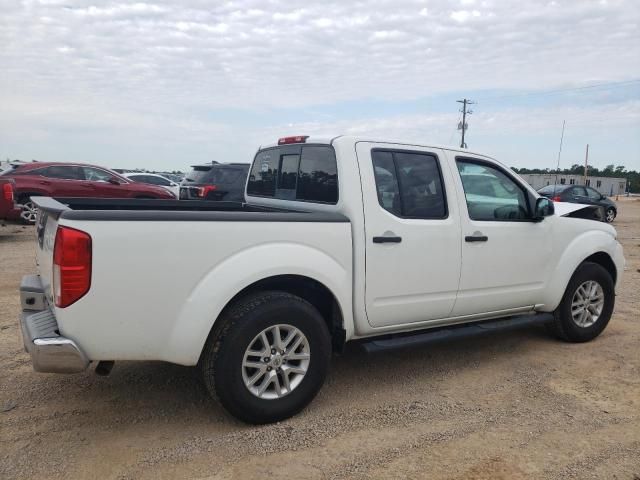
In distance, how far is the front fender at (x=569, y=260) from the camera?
4.84m

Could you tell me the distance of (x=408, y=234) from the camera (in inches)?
153

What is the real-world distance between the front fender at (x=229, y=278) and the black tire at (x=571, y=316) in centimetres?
273

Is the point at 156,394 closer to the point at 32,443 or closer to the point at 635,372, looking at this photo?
the point at 32,443

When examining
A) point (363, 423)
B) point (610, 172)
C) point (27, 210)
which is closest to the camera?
point (363, 423)

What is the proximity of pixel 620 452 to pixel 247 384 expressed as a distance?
87.7 inches

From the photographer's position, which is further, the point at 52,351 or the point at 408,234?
the point at 408,234

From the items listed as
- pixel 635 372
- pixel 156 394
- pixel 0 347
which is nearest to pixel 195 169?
pixel 0 347

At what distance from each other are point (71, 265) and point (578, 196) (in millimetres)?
20037

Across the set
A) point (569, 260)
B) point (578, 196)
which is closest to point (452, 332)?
point (569, 260)

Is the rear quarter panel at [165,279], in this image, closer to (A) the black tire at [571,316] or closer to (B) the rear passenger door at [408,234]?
(B) the rear passenger door at [408,234]

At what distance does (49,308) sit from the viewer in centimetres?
336

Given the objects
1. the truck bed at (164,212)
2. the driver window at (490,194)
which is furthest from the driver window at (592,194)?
the truck bed at (164,212)

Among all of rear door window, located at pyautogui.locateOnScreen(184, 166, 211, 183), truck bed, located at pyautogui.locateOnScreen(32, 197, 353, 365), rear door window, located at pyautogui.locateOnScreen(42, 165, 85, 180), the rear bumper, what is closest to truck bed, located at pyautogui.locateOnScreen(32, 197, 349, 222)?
truck bed, located at pyautogui.locateOnScreen(32, 197, 353, 365)

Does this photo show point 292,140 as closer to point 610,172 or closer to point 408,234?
point 408,234
